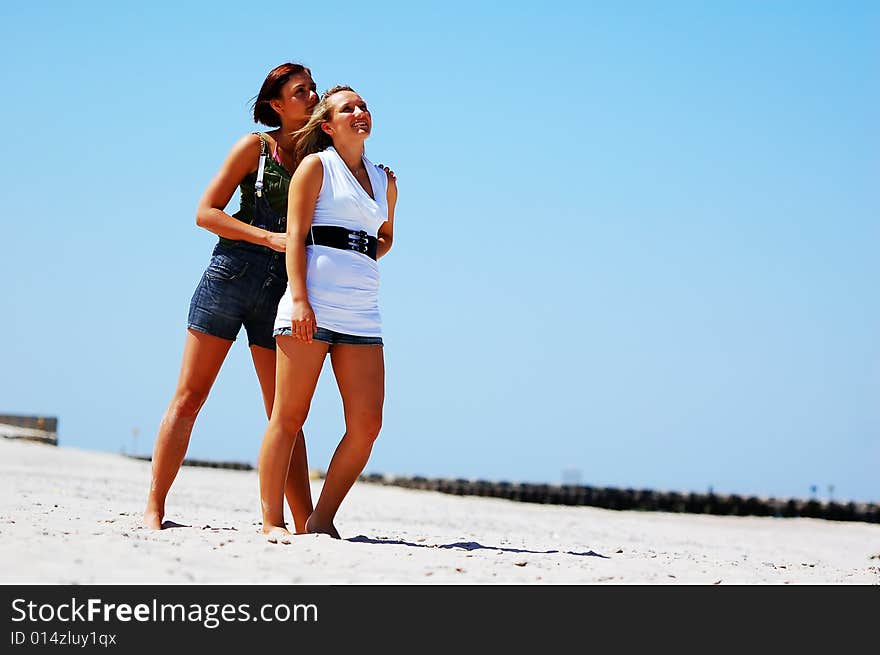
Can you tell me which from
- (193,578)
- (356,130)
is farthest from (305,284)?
(193,578)

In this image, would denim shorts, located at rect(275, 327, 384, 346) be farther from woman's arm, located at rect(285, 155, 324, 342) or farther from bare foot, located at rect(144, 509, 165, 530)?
bare foot, located at rect(144, 509, 165, 530)

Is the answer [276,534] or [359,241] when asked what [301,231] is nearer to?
[359,241]

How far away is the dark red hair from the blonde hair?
13.1 inches

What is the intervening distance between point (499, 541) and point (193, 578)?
12.0 ft

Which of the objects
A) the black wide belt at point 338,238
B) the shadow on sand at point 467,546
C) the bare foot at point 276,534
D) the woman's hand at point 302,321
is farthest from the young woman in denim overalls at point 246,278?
the bare foot at point 276,534

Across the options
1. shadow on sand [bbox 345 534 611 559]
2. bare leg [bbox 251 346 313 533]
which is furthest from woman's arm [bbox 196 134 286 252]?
shadow on sand [bbox 345 534 611 559]

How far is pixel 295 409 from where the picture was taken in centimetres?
570

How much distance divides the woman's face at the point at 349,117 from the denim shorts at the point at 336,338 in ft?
3.43

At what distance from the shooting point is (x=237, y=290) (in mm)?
6035

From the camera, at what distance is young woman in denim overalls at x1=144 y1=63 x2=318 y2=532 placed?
605cm

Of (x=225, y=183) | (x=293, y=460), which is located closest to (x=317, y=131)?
(x=225, y=183)

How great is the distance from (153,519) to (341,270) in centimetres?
176
